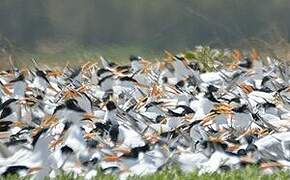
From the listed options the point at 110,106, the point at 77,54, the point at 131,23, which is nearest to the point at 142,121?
the point at 110,106

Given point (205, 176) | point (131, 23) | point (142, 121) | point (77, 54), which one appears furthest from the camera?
point (131, 23)

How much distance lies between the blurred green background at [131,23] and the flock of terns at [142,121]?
16.9 ft

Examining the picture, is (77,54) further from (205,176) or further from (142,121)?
(205,176)

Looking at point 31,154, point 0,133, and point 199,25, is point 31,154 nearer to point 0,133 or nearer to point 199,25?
point 0,133

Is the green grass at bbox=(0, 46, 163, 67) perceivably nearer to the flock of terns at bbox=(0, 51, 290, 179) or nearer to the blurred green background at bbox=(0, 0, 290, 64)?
the blurred green background at bbox=(0, 0, 290, 64)

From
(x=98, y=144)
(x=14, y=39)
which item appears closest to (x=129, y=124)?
(x=98, y=144)

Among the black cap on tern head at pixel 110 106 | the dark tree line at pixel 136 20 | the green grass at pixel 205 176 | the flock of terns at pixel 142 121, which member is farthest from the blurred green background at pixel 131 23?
the green grass at pixel 205 176

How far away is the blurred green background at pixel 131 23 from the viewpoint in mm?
11180

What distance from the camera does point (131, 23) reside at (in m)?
12.8

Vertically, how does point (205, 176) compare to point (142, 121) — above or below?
below

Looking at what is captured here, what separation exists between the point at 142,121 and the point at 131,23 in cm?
879

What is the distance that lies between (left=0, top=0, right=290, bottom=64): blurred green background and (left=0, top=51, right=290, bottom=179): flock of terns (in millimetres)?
5143

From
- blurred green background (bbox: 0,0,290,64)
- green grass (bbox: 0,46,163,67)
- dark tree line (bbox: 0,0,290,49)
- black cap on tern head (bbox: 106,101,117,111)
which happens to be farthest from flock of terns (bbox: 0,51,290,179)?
dark tree line (bbox: 0,0,290,49)

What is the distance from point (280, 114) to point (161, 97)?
63cm
